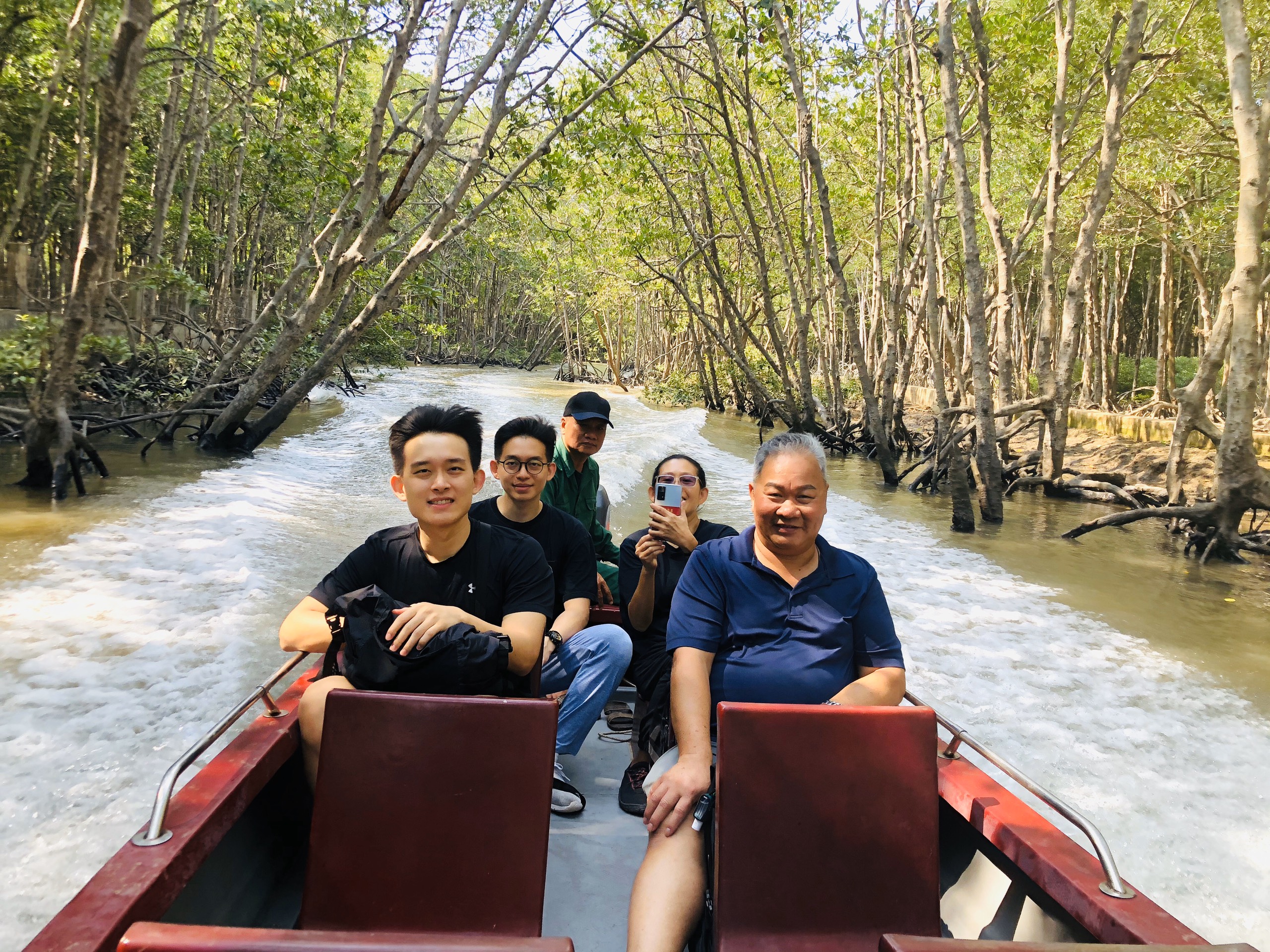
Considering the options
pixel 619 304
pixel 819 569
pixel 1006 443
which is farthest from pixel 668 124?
pixel 619 304

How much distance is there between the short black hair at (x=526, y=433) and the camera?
138 inches

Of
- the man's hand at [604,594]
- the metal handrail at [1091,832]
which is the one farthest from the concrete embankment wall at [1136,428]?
the metal handrail at [1091,832]

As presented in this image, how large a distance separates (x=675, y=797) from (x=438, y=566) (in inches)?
38.9

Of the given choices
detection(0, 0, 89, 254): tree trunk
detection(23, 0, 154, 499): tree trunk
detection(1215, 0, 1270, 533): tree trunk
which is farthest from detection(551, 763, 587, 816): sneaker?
detection(0, 0, 89, 254): tree trunk

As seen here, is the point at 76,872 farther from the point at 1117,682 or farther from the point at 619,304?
the point at 619,304

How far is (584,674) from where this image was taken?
3033mm

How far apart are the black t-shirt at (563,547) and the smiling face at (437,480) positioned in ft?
2.68

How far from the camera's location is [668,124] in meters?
16.0

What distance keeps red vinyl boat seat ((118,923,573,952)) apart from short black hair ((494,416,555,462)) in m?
2.25

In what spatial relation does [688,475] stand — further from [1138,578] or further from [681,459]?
[1138,578]

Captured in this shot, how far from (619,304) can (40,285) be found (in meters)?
22.9

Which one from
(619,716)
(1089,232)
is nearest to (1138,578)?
(1089,232)

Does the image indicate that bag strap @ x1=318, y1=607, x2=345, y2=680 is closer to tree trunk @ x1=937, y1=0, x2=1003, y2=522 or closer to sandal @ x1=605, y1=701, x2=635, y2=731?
sandal @ x1=605, y1=701, x2=635, y2=731

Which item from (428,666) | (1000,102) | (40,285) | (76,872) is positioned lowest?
(76,872)
